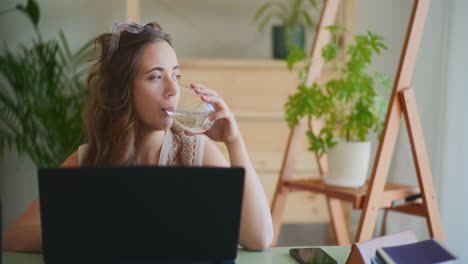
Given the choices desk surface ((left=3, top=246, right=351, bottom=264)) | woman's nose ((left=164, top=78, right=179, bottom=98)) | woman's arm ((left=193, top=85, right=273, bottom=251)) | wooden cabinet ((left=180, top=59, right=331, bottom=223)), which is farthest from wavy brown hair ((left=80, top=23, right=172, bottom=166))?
wooden cabinet ((left=180, top=59, right=331, bottom=223))

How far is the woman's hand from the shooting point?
1.14 metres

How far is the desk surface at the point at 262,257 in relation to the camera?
983 mm

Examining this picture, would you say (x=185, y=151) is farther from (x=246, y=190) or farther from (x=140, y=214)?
(x=140, y=214)

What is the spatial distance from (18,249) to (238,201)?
565mm

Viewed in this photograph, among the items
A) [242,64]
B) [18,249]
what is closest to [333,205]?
[242,64]

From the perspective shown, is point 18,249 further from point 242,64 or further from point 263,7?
point 263,7

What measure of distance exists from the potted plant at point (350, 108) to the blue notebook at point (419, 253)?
3.06 ft

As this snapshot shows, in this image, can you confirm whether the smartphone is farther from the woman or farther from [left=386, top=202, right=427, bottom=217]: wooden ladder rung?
[left=386, top=202, right=427, bottom=217]: wooden ladder rung

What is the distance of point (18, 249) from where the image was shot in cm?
103

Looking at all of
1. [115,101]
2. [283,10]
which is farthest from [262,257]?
[283,10]

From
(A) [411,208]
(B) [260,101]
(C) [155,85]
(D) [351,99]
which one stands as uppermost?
(C) [155,85]

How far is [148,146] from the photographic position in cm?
135

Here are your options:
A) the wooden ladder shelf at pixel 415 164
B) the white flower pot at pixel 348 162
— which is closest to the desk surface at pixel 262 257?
the wooden ladder shelf at pixel 415 164

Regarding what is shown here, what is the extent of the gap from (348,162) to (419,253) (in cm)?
96
